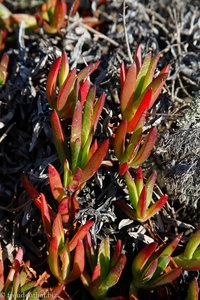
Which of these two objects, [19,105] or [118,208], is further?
[19,105]

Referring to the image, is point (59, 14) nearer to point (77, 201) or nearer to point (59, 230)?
point (77, 201)

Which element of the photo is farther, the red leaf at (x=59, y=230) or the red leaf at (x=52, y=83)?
the red leaf at (x=52, y=83)

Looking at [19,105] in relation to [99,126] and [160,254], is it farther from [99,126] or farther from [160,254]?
[160,254]

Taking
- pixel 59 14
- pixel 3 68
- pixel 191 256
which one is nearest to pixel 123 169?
pixel 191 256

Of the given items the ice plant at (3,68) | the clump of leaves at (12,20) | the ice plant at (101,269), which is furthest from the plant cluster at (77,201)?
the clump of leaves at (12,20)

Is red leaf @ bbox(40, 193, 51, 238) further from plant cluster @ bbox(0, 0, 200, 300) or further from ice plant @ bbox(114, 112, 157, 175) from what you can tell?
ice plant @ bbox(114, 112, 157, 175)

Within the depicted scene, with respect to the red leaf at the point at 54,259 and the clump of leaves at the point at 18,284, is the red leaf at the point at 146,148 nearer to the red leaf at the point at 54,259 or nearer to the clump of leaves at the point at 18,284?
the red leaf at the point at 54,259

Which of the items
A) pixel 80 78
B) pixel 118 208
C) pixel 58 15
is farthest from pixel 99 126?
pixel 58 15
